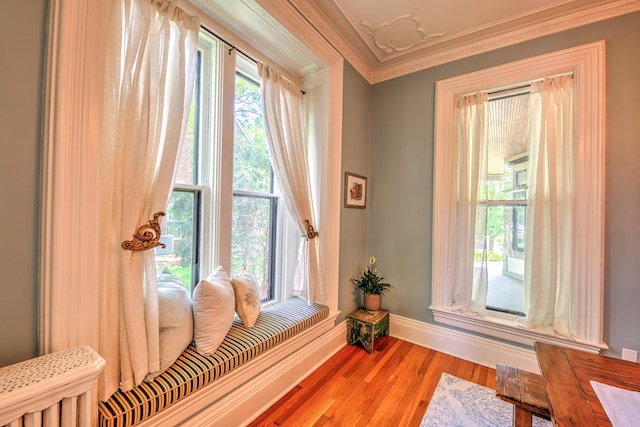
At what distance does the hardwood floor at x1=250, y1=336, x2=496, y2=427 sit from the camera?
1.63 meters

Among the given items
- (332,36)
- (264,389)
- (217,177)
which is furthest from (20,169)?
(332,36)

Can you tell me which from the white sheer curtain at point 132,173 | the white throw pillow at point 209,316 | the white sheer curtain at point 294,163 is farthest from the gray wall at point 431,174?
the white sheer curtain at point 132,173

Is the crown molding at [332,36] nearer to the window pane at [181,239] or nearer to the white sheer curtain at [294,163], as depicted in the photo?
the white sheer curtain at [294,163]

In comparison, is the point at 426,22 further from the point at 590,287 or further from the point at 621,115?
the point at 590,287

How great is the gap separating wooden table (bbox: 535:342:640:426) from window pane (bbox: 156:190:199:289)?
1.95 meters

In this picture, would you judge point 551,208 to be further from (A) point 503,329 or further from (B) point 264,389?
(B) point 264,389

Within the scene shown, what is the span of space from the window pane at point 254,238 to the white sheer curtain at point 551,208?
7.26ft

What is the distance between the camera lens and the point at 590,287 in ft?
6.13

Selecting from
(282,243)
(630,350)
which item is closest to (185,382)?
(282,243)

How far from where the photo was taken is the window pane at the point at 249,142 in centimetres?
200

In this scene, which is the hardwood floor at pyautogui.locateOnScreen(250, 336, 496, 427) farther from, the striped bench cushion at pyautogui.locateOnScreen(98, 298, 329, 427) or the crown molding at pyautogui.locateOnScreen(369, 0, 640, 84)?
the crown molding at pyautogui.locateOnScreen(369, 0, 640, 84)

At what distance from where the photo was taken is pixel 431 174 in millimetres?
2549

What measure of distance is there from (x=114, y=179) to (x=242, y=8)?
138 centimetres

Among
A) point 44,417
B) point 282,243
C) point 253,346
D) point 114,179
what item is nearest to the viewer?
point 44,417
